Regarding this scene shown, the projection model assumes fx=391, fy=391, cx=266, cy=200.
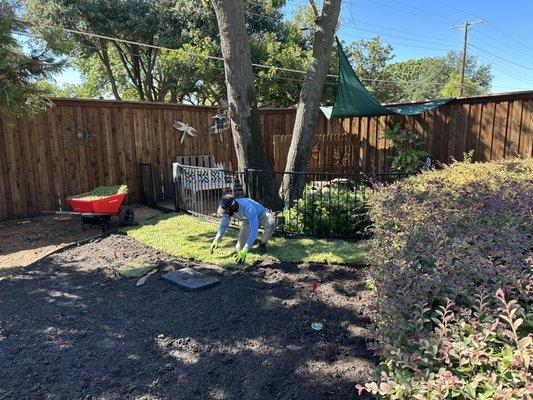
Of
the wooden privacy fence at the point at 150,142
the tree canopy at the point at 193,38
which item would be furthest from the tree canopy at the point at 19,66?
the tree canopy at the point at 193,38

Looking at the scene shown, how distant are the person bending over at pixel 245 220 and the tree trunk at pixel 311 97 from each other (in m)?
1.56

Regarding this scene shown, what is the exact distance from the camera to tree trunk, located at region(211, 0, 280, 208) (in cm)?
652

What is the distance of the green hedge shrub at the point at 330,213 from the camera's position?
5.97 m

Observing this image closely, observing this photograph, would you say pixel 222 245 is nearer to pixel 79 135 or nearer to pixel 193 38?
pixel 79 135

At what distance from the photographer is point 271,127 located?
1177 centimetres

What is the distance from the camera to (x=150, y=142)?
945 cm

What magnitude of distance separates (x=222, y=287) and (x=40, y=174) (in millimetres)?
5432

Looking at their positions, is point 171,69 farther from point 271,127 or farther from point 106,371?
point 106,371

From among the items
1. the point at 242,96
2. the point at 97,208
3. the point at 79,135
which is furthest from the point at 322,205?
the point at 79,135

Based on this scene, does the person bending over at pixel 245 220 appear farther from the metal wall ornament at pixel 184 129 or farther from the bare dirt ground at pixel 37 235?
the metal wall ornament at pixel 184 129

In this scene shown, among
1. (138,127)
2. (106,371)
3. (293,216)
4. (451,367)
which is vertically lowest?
(106,371)

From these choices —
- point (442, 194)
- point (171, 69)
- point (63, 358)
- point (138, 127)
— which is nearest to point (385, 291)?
point (442, 194)

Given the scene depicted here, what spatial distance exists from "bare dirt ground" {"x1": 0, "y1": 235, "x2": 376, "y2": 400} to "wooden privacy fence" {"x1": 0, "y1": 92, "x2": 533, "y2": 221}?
3.25 m

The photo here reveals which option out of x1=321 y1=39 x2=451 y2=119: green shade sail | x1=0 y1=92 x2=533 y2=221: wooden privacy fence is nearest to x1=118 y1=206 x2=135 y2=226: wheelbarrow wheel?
x1=0 y1=92 x2=533 y2=221: wooden privacy fence
